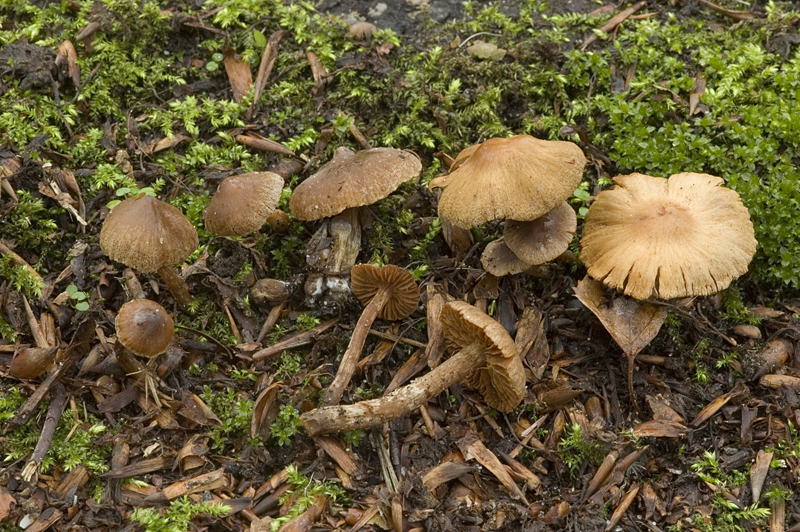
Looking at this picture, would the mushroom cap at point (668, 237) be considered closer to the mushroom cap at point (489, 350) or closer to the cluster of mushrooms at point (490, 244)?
the cluster of mushrooms at point (490, 244)

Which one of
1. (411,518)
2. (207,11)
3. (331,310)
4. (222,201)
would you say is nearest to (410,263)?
(331,310)

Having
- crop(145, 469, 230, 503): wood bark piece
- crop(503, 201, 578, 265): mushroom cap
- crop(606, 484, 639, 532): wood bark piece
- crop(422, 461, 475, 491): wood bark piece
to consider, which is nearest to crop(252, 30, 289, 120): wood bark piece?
crop(503, 201, 578, 265): mushroom cap

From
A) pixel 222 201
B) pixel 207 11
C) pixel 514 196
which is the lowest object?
pixel 222 201

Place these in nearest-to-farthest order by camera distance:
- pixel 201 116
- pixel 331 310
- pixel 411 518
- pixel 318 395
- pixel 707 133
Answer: pixel 411 518 → pixel 318 395 → pixel 331 310 → pixel 707 133 → pixel 201 116

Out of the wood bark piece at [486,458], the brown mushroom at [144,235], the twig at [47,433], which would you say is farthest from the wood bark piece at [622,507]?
the twig at [47,433]

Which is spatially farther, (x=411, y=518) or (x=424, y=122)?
(x=424, y=122)

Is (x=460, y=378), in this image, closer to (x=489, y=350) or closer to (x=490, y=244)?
(x=489, y=350)

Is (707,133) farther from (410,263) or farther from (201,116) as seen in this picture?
(201,116)
